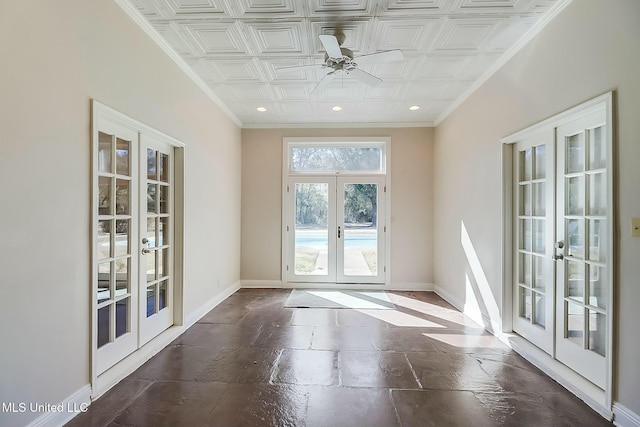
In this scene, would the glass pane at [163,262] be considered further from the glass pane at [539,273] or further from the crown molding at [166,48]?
the glass pane at [539,273]

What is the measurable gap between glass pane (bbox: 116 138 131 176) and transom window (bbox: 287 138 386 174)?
3.20 meters

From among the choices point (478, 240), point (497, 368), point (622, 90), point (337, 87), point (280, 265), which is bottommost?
point (497, 368)

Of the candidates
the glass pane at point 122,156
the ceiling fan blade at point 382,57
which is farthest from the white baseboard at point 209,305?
the ceiling fan blade at point 382,57

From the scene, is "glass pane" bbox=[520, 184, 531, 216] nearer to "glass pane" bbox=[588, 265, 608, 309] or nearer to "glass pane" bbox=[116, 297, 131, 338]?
"glass pane" bbox=[588, 265, 608, 309]

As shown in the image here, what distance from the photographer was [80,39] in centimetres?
208

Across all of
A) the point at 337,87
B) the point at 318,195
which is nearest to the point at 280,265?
the point at 318,195

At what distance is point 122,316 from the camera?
2.72m

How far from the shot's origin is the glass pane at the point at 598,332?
7.27ft

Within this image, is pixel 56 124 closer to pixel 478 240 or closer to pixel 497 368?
pixel 497 368

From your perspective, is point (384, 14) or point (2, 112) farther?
point (384, 14)

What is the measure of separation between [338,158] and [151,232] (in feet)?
11.5

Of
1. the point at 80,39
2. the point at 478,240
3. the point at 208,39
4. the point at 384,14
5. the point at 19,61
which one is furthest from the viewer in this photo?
the point at 478,240

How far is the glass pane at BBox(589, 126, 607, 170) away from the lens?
7.32 feet

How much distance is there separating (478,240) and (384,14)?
2.75 metres
